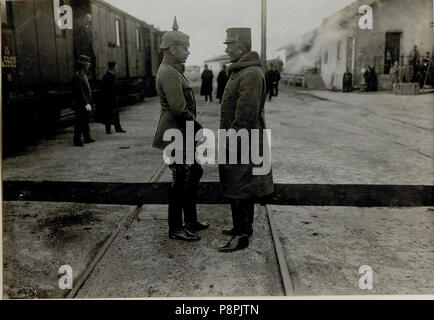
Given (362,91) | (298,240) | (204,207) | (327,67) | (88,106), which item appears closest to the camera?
(298,240)

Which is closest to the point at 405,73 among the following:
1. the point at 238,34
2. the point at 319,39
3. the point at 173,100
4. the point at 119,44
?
the point at 319,39

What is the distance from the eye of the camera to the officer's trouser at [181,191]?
391 cm

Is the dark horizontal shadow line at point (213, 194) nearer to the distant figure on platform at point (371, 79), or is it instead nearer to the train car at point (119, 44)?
the train car at point (119, 44)

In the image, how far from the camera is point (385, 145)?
8.98m

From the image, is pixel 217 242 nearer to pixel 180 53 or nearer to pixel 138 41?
pixel 180 53

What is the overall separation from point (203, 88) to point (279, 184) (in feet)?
50.3

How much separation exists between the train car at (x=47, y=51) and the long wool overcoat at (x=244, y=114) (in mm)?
5582

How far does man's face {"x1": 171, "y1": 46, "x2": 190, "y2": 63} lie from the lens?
3.77 m

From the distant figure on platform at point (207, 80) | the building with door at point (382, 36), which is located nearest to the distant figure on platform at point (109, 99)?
the distant figure on platform at point (207, 80)

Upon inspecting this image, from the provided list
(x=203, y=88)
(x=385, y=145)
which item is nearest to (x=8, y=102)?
(x=385, y=145)

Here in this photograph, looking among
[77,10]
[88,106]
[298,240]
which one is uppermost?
A: [77,10]

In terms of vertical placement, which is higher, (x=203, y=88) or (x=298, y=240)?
(x=203, y=88)

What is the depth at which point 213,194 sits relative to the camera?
562cm
